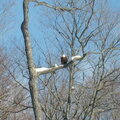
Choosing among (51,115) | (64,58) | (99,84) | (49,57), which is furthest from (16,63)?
(64,58)

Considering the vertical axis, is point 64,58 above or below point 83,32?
below

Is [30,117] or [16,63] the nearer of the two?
[16,63]

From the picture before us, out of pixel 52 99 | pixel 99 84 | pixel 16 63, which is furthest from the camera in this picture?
pixel 16 63

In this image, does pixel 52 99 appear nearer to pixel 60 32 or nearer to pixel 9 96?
pixel 60 32

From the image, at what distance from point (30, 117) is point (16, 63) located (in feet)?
24.7

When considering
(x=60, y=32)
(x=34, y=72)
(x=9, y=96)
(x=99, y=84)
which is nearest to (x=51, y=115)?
(x=99, y=84)

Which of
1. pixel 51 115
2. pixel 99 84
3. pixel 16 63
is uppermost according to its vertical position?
pixel 16 63

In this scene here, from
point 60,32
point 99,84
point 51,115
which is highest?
point 60,32

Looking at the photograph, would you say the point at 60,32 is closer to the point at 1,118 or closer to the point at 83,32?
the point at 83,32

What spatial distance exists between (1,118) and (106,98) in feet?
20.8

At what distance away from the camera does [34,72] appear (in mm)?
6148

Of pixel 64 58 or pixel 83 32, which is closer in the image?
pixel 64 58

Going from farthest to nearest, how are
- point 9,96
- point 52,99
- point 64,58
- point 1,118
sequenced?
point 9,96 → point 1,118 → point 52,99 → point 64,58

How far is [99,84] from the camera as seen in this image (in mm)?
15719
